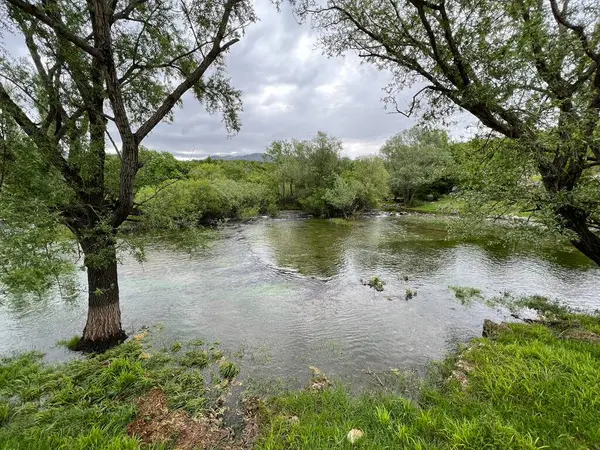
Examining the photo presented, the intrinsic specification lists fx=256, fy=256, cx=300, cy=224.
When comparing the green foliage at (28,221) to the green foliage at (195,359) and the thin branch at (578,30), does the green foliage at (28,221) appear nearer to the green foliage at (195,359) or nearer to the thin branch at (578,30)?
the green foliage at (195,359)

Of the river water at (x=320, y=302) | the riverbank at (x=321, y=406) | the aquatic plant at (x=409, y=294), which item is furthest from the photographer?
the aquatic plant at (x=409, y=294)

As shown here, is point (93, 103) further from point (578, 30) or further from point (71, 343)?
point (578, 30)

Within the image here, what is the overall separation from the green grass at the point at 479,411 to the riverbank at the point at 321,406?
2cm

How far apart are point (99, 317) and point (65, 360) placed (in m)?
1.10

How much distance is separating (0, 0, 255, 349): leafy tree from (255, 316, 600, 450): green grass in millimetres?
5499

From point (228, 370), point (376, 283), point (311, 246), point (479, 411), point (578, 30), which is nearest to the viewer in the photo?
point (479, 411)

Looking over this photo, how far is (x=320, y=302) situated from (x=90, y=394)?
7084mm

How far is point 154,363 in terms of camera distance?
5.83 meters

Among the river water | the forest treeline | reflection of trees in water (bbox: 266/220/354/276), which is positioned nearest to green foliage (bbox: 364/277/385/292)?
the river water

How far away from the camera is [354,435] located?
11.1ft

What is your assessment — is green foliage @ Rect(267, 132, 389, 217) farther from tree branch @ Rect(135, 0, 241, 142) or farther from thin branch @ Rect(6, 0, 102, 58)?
thin branch @ Rect(6, 0, 102, 58)

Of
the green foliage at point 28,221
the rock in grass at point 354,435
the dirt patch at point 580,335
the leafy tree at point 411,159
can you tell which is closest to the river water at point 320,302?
the dirt patch at point 580,335

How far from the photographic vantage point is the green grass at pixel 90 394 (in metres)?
3.40

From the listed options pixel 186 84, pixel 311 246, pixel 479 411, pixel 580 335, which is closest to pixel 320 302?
pixel 479 411
